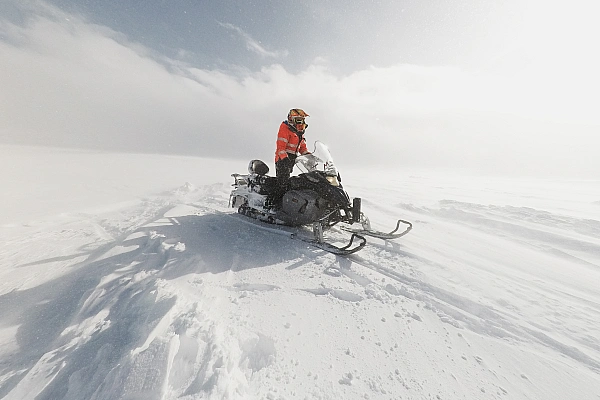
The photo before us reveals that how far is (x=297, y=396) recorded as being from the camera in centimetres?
169

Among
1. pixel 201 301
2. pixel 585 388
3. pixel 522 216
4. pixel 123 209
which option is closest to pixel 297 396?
pixel 201 301

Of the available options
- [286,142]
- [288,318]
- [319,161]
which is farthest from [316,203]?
[288,318]

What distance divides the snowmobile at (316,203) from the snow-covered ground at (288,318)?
38 cm

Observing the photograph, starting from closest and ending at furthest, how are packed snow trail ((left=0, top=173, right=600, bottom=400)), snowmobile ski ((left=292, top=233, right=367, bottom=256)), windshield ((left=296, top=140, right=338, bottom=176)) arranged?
1. packed snow trail ((left=0, top=173, right=600, bottom=400))
2. snowmobile ski ((left=292, top=233, right=367, bottom=256))
3. windshield ((left=296, top=140, right=338, bottom=176))

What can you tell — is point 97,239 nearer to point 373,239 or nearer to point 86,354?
point 86,354

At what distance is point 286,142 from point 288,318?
4083mm

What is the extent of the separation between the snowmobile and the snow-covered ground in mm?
380

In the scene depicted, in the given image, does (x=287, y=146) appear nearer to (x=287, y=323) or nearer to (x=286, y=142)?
(x=286, y=142)

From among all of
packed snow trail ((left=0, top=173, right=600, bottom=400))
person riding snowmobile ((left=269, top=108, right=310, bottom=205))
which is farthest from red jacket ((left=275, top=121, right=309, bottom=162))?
packed snow trail ((left=0, top=173, right=600, bottom=400))

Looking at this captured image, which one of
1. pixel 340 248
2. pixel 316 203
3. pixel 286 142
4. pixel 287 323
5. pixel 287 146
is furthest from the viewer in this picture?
pixel 287 146

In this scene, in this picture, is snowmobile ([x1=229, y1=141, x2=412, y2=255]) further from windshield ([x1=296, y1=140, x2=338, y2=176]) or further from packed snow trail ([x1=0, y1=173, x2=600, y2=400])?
packed snow trail ([x1=0, y1=173, x2=600, y2=400])

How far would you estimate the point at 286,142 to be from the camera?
5.79 meters

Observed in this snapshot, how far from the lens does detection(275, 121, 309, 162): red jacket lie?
5754mm

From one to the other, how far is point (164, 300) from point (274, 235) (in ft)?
9.63
